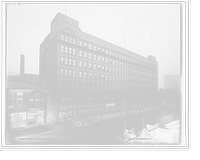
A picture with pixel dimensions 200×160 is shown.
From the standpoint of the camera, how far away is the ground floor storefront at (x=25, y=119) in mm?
6754

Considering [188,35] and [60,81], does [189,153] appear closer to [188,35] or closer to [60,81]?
[188,35]

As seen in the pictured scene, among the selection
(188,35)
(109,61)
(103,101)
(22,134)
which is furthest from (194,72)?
(22,134)

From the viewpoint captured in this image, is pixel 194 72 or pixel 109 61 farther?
pixel 109 61

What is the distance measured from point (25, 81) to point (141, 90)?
10139 millimetres

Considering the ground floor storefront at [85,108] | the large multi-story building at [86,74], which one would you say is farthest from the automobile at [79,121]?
the large multi-story building at [86,74]

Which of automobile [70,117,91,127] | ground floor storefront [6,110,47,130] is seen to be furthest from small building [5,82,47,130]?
automobile [70,117,91,127]

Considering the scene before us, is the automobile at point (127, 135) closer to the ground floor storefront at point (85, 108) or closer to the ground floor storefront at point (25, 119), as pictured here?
the ground floor storefront at point (85, 108)

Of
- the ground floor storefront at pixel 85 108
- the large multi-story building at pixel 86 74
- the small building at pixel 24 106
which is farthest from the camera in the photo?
the ground floor storefront at pixel 85 108

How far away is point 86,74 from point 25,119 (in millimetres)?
6193

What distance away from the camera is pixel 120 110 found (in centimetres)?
1048

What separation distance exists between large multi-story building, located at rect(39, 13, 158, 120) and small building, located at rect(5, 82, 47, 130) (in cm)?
112

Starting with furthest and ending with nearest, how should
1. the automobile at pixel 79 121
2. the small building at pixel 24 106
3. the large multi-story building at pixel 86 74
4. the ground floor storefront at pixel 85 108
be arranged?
1. the ground floor storefront at pixel 85 108
2. the large multi-story building at pixel 86 74
3. the automobile at pixel 79 121
4. the small building at pixel 24 106

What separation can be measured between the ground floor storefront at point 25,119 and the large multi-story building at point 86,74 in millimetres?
1050

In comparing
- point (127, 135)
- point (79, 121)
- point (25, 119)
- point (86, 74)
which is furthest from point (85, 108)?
point (25, 119)
